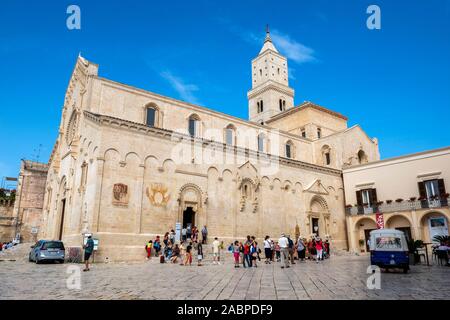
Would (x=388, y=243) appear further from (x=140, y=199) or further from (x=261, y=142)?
(x=261, y=142)

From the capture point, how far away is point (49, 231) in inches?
1208

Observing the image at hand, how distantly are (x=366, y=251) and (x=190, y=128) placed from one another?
2133cm

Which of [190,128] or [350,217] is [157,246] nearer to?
[190,128]

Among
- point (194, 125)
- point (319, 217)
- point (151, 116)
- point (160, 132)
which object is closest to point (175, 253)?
point (160, 132)

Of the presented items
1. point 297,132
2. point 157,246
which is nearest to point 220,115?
point 297,132

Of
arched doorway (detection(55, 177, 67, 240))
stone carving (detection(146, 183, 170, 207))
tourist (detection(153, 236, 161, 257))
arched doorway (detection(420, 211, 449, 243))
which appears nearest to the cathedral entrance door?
stone carving (detection(146, 183, 170, 207))

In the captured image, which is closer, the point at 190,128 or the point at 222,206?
the point at 222,206

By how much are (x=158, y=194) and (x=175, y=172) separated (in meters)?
2.29

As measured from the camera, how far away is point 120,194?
74.4ft

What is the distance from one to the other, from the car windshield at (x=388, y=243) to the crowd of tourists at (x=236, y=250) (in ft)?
14.9

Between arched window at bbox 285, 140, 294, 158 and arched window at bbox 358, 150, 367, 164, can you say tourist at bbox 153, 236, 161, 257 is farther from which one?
arched window at bbox 358, 150, 367, 164

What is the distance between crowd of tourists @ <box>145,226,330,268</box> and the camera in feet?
59.9

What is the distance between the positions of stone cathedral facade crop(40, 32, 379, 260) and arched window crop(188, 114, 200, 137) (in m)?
0.10

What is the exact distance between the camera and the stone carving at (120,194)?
22469 mm
